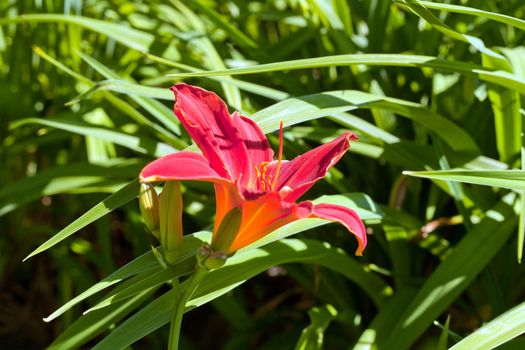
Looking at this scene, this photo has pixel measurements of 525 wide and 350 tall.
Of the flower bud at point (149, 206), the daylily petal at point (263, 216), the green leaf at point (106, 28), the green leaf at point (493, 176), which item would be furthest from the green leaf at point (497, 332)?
the green leaf at point (106, 28)

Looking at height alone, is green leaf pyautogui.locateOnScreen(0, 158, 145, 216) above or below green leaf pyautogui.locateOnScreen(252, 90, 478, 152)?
below

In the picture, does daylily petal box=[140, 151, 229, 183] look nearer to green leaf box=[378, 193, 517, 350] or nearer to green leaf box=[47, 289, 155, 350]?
green leaf box=[47, 289, 155, 350]

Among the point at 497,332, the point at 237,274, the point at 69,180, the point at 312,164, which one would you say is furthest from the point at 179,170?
the point at 69,180

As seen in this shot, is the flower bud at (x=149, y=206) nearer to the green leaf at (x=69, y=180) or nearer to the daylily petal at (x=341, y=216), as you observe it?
the daylily petal at (x=341, y=216)

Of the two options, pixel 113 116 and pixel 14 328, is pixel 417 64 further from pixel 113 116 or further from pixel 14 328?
pixel 14 328

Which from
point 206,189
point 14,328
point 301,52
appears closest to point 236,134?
point 206,189

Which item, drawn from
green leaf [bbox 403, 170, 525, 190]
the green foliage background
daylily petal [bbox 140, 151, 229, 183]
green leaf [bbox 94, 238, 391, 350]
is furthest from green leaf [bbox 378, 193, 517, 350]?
daylily petal [bbox 140, 151, 229, 183]
